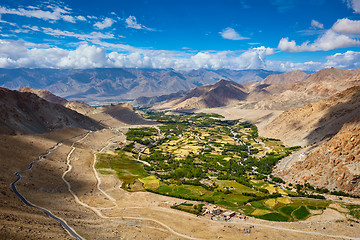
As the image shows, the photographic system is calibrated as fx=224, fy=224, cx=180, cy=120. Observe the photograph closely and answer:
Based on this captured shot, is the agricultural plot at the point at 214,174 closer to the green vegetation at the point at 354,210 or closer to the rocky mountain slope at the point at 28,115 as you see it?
the green vegetation at the point at 354,210

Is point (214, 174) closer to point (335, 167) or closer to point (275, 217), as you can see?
point (275, 217)

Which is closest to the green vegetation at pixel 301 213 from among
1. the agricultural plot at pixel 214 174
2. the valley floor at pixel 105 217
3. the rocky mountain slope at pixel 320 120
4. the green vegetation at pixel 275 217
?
the agricultural plot at pixel 214 174

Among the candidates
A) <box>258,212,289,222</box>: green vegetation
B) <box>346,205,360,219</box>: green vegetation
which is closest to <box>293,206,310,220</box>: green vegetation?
<box>258,212,289,222</box>: green vegetation

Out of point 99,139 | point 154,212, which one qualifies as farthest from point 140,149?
point 154,212

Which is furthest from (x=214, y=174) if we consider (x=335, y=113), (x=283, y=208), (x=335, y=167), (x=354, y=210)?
(x=335, y=113)

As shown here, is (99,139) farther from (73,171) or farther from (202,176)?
(202,176)

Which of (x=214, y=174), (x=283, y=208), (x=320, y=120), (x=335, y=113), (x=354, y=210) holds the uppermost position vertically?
(x=335, y=113)
